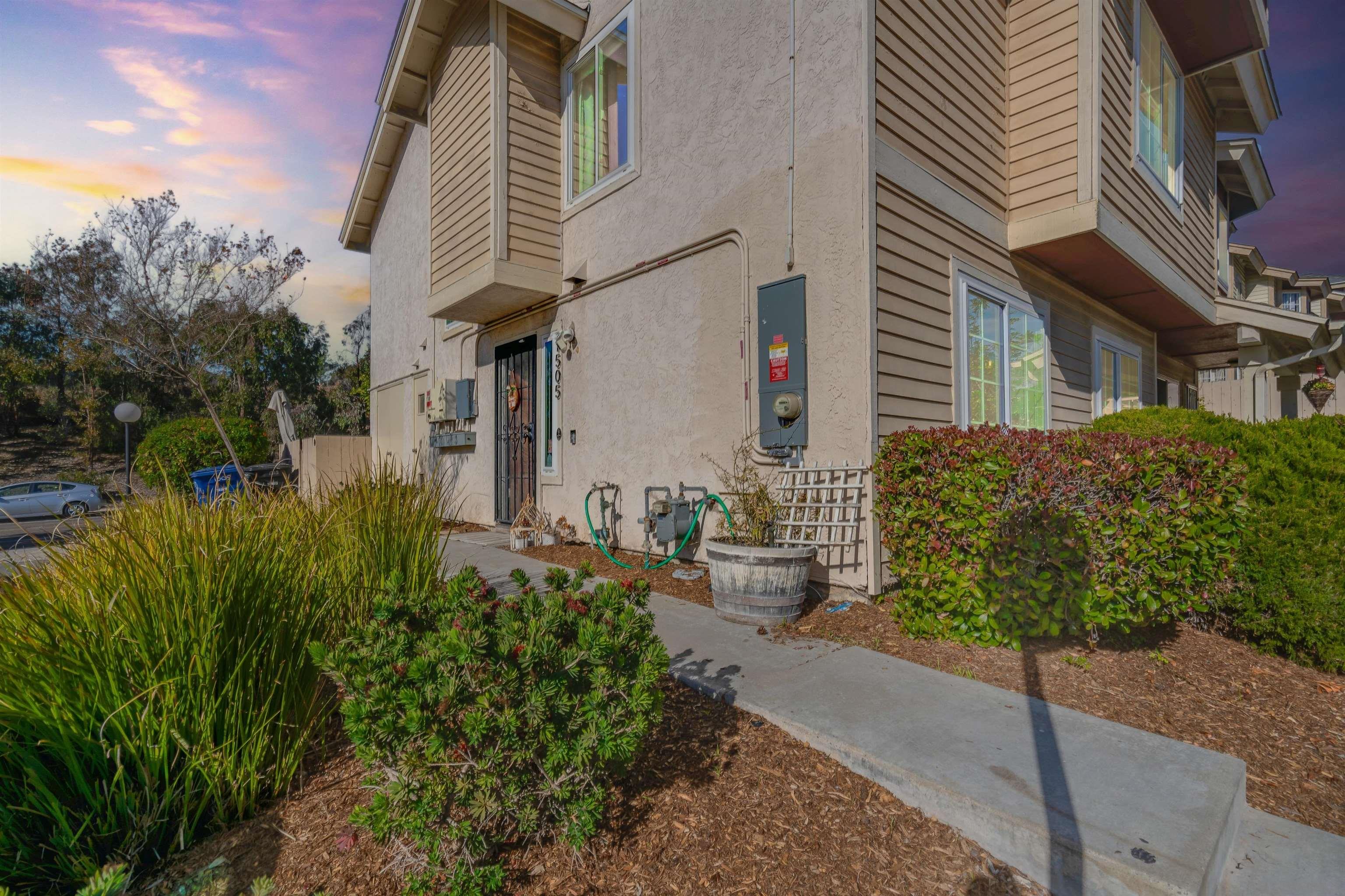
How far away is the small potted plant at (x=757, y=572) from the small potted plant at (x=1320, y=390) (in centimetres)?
1161

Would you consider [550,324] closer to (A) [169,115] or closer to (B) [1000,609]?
(A) [169,115]

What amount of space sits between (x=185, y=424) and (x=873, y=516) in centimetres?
1697

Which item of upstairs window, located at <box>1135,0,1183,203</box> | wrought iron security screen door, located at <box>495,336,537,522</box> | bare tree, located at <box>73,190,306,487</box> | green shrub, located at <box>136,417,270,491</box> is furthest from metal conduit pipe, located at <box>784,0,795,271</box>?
bare tree, located at <box>73,190,306,487</box>

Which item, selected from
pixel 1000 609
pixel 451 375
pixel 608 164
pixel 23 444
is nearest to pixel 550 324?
pixel 608 164

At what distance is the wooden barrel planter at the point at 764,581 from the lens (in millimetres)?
3873

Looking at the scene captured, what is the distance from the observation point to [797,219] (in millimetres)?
4746

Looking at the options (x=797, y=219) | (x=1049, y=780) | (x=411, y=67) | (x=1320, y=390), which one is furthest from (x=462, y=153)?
(x=1320, y=390)

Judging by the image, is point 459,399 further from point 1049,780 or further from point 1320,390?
point 1320,390

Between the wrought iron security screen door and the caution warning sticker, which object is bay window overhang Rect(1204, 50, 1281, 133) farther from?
the wrought iron security screen door

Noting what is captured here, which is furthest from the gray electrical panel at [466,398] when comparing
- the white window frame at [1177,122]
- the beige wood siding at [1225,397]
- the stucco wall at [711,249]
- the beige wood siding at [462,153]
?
the beige wood siding at [1225,397]

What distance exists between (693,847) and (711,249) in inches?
181

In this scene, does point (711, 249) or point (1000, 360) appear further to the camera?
point (1000, 360)

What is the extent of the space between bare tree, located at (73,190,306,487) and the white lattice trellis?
1931cm

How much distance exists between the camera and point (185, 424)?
15.0 metres
